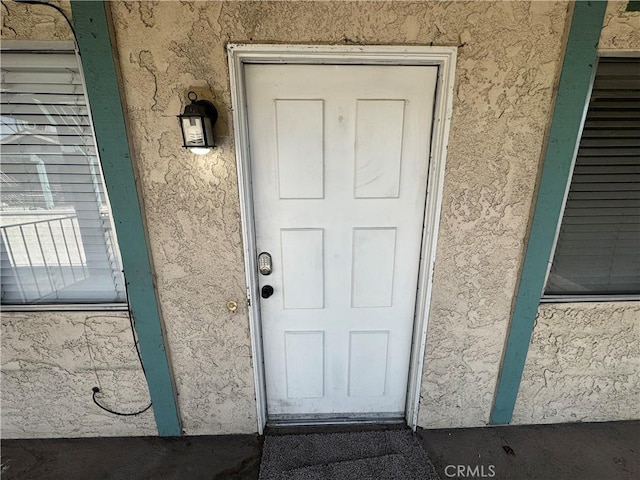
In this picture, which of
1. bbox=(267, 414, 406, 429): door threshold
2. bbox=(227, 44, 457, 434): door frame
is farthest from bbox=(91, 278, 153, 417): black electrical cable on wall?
bbox=(267, 414, 406, 429): door threshold

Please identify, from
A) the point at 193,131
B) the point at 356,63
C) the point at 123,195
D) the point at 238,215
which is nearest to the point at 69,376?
the point at 123,195

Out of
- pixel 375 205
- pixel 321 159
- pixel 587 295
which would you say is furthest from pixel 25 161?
pixel 587 295

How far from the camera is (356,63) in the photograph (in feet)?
5.56

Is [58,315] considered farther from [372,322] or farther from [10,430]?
[372,322]

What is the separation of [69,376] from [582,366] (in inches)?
152

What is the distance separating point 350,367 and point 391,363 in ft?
1.08

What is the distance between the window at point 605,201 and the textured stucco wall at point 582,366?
0.17m

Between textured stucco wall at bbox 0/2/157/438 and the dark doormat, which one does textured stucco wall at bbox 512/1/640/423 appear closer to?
the dark doormat

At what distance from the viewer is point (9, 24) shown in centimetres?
158

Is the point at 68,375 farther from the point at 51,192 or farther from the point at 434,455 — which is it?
the point at 434,455

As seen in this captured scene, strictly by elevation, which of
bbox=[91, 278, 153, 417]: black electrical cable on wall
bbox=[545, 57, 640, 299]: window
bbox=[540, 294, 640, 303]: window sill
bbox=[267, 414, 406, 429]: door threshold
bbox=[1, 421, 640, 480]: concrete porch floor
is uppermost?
bbox=[545, 57, 640, 299]: window

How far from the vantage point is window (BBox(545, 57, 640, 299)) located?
1788 mm

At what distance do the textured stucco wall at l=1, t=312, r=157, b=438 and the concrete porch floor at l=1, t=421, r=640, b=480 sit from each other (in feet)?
0.37

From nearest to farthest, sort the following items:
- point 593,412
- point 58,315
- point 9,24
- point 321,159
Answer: point 9,24 < point 321,159 < point 58,315 < point 593,412
